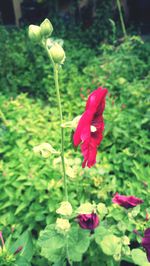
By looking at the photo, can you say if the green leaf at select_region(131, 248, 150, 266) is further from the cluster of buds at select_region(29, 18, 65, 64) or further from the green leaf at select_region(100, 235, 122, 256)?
the cluster of buds at select_region(29, 18, 65, 64)

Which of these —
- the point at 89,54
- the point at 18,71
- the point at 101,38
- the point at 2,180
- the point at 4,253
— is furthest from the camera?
the point at 101,38

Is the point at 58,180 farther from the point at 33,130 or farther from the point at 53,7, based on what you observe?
the point at 53,7

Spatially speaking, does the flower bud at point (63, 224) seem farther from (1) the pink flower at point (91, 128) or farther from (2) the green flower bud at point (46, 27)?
(2) the green flower bud at point (46, 27)

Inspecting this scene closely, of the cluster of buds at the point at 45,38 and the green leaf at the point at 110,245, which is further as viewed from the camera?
the green leaf at the point at 110,245

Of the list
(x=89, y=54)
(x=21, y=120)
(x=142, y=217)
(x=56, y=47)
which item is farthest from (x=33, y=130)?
(x=89, y=54)

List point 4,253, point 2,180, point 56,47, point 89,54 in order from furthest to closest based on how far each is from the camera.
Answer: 1. point 89,54
2. point 2,180
3. point 4,253
4. point 56,47

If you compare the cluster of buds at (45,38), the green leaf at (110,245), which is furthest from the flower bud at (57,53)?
the green leaf at (110,245)

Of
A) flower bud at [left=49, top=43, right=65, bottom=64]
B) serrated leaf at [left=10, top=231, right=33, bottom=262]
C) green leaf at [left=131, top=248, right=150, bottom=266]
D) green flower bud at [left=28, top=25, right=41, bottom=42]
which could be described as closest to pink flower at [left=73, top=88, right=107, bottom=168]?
flower bud at [left=49, top=43, right=65, bottom=64]
